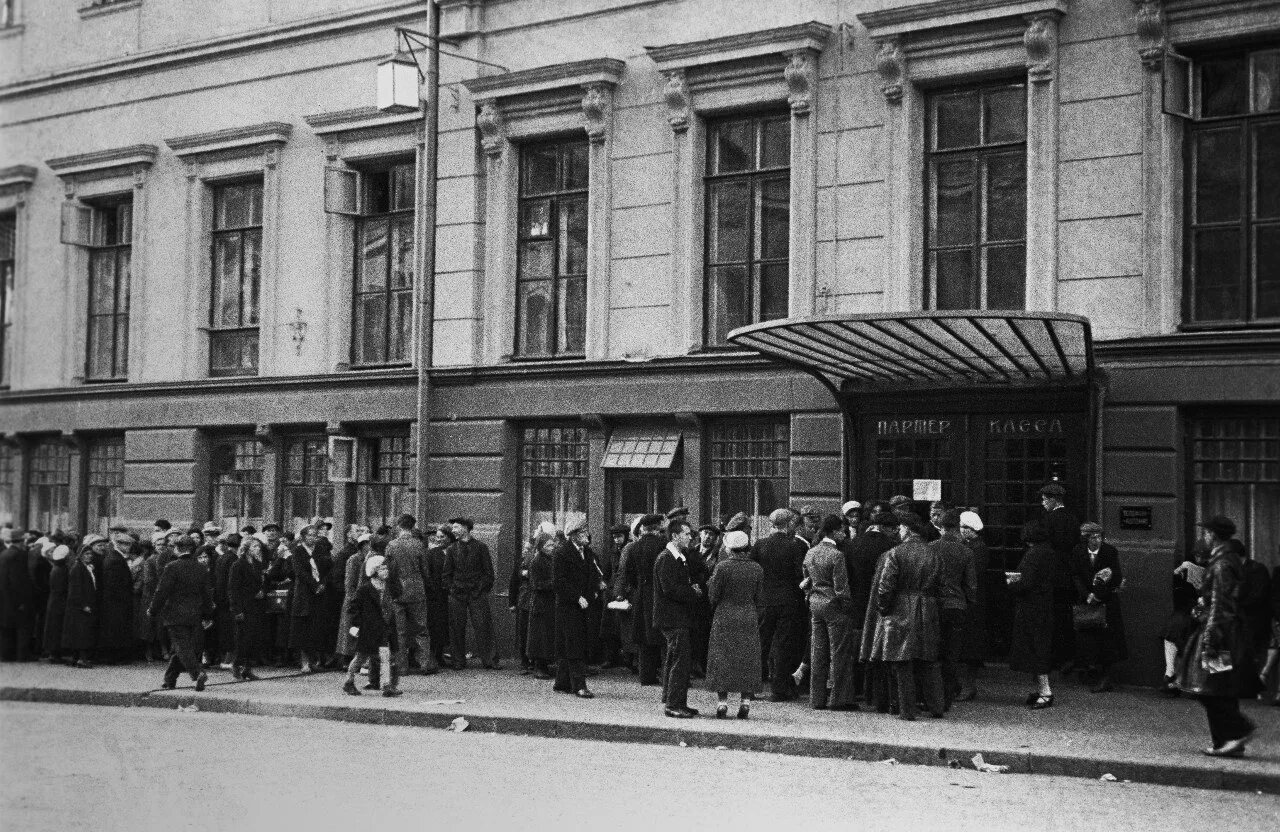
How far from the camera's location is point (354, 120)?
24.6 meters

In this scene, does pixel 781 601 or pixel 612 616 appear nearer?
pixel 781 601

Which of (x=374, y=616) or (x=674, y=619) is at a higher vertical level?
(x=674, y=619)

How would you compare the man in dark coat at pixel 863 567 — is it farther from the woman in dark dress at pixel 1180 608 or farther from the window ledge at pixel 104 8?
the window ledge at pixel 104 8

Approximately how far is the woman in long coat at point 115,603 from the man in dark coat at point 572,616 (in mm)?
7316

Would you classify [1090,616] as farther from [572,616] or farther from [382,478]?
[382,478]

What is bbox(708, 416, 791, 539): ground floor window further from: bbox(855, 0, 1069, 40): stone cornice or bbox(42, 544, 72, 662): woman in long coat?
bbox(42, 544, 72, 662): woman in long coat

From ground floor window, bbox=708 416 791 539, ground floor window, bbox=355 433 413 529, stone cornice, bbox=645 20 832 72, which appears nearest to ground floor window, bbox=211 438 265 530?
ground floor window, bbox=355 433 413 529

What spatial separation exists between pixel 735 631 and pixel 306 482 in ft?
38.2

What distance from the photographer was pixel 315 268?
25.3 meters

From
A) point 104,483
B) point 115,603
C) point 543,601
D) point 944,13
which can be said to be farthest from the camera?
point 104,483

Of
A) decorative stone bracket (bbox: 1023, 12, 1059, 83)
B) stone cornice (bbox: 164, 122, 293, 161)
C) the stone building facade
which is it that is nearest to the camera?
the stone building facade

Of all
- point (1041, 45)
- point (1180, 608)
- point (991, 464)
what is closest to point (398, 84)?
point (1041, 45)

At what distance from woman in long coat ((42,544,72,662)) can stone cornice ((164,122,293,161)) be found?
24.1 ft

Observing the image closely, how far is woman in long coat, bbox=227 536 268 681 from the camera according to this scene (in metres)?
20.2
